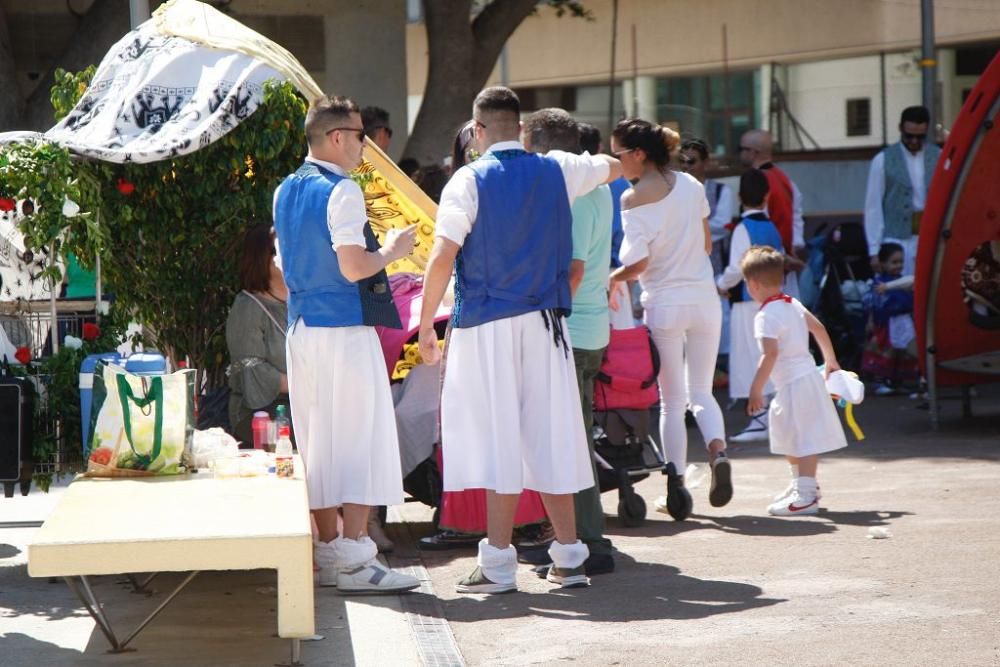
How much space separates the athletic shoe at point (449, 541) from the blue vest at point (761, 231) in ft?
14.2

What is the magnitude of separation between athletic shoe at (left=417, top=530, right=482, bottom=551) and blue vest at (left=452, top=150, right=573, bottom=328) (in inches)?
58.2

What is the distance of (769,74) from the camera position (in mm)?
26906

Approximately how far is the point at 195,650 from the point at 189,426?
114 cm

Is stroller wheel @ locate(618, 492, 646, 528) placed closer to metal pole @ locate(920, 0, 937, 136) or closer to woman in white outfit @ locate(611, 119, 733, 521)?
woman in white outfit @ locate(611, 119, 733, 521)

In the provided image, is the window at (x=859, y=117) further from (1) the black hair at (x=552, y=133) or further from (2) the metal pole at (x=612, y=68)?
(1) the black hair at (x=552, y=133)

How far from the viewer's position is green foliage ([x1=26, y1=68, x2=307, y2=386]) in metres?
7.86

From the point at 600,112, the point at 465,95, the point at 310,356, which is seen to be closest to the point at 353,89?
the point at 465,95

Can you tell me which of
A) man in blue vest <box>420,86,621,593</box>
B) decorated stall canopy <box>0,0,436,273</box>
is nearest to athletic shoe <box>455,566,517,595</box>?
man in blue vest <box>420,86,621,593</box>

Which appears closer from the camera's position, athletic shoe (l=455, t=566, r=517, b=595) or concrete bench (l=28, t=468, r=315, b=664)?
concrete bench (l=28, t=468, r=315, b=664)

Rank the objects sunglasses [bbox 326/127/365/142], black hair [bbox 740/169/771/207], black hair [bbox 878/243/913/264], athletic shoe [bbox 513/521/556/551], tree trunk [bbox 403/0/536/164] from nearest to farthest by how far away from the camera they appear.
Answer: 1. sunglasses [bbox 326/127/365/142]
2. athletic shoe [bbox 513/521/556/551]
3. black hair [bbox 740/169/771/207]
4. black hair [bbox 878/243/913/264]
5. tree trunk [bbox 403/0/536/164]

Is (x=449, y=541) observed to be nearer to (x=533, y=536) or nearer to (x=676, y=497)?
(x=533, y=536)

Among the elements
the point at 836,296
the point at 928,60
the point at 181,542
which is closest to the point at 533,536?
the point at 181,542

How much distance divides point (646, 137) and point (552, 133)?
1.19 m

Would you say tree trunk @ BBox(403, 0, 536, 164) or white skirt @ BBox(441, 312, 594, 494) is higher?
tree trunk @ BBox(403, 0, 536, 164)
